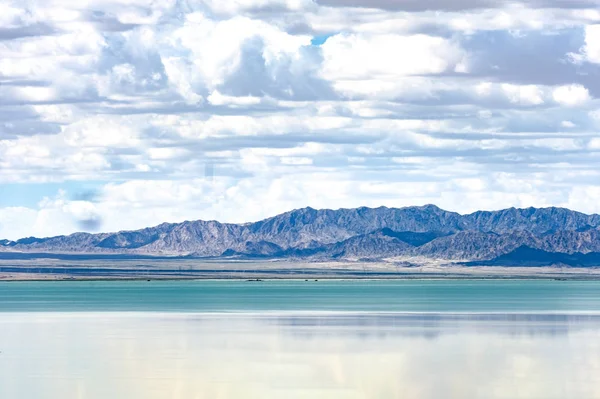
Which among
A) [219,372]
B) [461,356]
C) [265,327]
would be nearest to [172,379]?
[219,372]

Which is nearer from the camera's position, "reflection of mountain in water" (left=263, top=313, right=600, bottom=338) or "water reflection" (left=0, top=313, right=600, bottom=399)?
"water reflection" (left=0, top=313, right=600, bottom=399)

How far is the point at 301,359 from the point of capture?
86.4 m

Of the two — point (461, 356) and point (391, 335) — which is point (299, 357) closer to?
point (461, 356)

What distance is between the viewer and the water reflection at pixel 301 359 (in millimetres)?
69812

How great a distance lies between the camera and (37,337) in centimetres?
10612

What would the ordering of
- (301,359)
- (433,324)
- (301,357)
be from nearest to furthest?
(301,359) → (301,357) → (433,324)

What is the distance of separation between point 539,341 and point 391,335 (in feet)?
43.3

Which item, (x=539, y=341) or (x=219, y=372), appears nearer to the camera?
(x=219, y=372)

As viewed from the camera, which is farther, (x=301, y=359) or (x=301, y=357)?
(x=301, y=357)

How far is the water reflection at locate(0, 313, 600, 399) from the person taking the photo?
229 feet

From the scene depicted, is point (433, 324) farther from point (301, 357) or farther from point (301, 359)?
point (301, 359)

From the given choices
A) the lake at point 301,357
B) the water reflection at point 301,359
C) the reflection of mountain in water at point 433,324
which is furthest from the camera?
the reflection of mountain in water at point 433,324

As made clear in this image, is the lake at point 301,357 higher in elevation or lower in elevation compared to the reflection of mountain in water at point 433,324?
lower

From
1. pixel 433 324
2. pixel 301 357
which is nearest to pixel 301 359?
pixel 301 357
